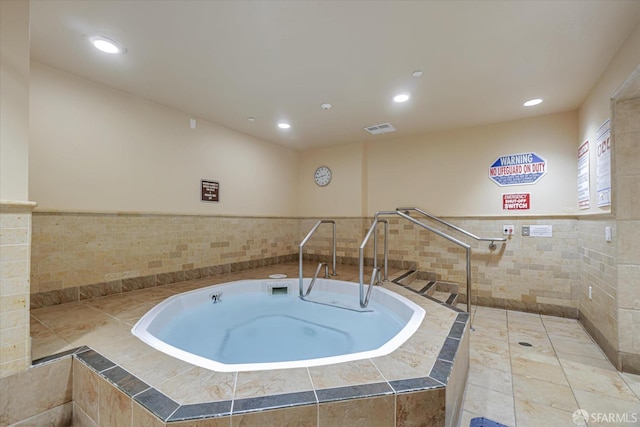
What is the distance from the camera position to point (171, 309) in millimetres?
2637

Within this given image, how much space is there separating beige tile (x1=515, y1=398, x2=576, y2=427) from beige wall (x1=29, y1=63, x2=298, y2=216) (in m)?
3.71

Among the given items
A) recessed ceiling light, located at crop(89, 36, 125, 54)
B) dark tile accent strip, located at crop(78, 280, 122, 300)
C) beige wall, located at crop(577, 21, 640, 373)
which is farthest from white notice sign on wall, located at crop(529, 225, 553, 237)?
dark tile accent strip, located at crop(78, 280, 122, 300)

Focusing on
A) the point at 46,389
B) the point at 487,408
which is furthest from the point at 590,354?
the point at 46,389

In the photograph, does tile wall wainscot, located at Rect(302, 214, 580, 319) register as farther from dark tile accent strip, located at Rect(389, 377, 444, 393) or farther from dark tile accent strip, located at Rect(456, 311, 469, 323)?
dark tile accent strip, located at Rect(389, 377, 444, 393)

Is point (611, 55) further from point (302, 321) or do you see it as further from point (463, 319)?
point (302, 321)

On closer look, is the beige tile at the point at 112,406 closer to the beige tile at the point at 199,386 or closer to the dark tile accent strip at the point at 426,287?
the beige tile at the point at 199,386

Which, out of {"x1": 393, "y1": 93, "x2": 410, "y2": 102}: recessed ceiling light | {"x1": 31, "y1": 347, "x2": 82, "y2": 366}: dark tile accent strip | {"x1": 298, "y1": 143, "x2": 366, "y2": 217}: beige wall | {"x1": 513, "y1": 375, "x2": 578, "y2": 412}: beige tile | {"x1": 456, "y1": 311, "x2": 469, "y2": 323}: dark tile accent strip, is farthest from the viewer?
{"x1": 298, "y1": 143, "x2": 366, "y2": 217}: beige wall

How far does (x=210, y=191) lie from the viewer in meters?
3.79

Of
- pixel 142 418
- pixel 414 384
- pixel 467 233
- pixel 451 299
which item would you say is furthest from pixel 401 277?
pixel 142 418

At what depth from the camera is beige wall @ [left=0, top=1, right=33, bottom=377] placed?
55.1 inches

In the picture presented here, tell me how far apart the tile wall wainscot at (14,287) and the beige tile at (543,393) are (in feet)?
9.78

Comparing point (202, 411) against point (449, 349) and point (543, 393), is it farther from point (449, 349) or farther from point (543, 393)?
point (543, 393)

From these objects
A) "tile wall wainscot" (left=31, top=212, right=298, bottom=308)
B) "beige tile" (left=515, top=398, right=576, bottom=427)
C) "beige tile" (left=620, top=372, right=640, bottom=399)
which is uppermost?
"tile wall wainscot" (left=31, top=212, right=298, bottom=308)

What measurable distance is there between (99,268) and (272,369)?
240cm
